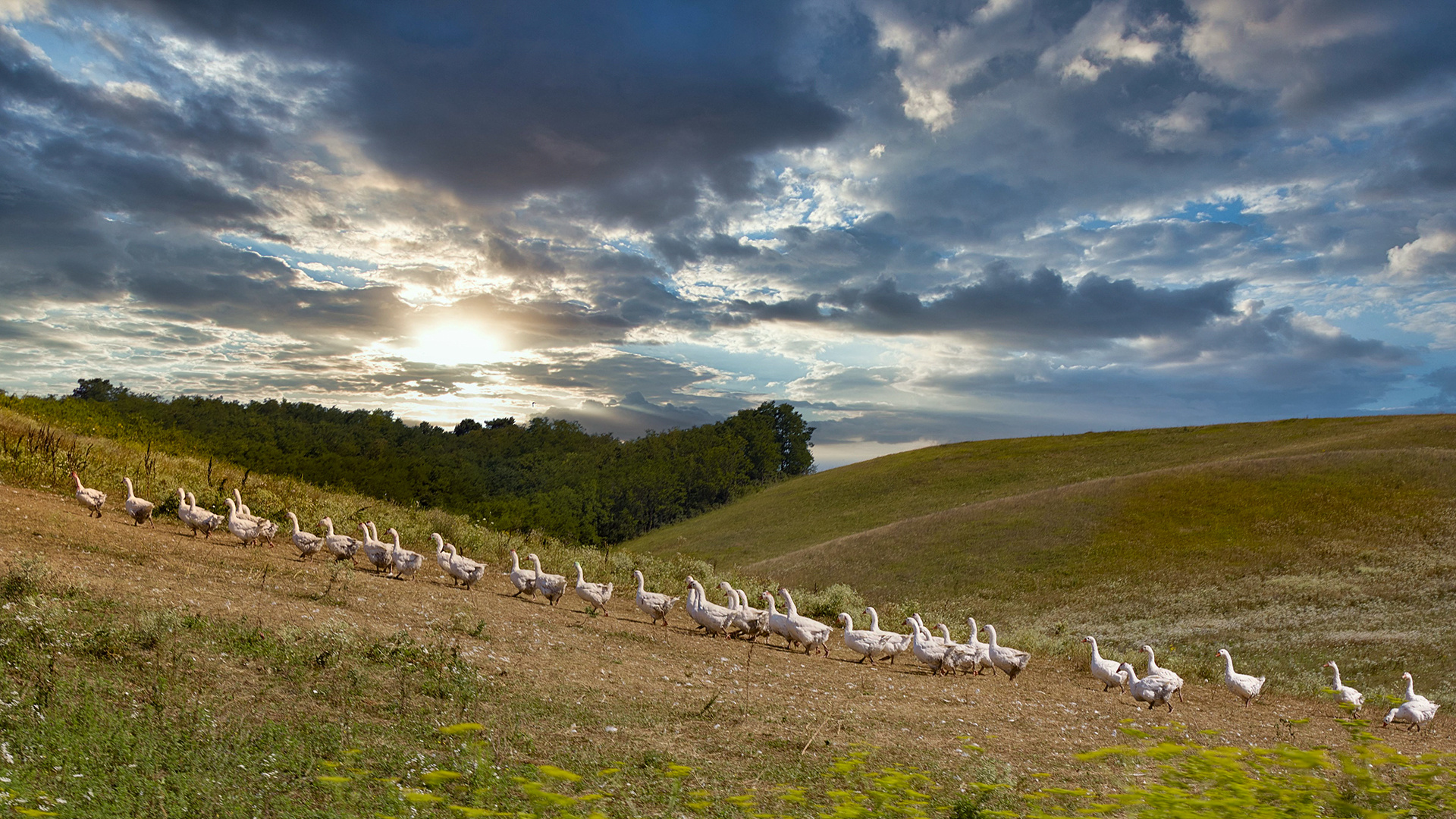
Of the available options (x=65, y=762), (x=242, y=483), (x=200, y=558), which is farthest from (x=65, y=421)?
(x=65, y=762)

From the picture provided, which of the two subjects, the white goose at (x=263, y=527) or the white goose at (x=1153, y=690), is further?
the white goose at (x=263, y=527)

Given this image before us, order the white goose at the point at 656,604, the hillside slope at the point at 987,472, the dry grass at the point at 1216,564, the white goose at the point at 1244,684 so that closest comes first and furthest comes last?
the white goose at the point at 1244,684
the white goose at the point at 656,604
the dry grass at the point at 1216,564
the hillside slope at the point at 987,472

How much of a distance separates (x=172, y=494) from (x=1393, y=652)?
1373 inches

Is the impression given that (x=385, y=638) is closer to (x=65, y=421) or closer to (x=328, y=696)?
(x=328, y=696)

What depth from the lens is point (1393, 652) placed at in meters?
22.2

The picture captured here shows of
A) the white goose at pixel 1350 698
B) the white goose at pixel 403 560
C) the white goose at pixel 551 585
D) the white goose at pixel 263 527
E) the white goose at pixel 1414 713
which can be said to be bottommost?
Result: the white goose at pixel 1350 698

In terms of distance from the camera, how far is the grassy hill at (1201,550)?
25891 mm

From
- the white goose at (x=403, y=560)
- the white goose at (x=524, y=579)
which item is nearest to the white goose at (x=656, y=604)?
the white goose at (x=524, y=579)

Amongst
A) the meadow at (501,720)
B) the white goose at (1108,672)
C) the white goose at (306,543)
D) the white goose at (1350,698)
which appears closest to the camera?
the meadow at (501,720)

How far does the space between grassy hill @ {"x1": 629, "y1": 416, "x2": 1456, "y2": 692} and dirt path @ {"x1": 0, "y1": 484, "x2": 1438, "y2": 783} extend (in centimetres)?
778

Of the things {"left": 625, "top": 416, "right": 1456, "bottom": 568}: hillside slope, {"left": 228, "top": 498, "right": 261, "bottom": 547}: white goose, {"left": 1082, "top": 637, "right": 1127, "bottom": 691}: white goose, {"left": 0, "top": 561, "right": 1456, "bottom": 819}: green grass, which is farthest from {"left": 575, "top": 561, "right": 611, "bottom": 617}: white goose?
{"left": 625, "top": 416, "right": 1456, "bottom": 568}: hillside slope

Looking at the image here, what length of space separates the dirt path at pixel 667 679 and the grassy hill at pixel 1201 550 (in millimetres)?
7778

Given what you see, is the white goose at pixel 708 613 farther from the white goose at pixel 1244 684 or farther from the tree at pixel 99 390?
the tree at pixel 99 390

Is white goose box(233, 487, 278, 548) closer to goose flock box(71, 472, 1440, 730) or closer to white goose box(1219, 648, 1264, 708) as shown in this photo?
goose flock box(71, 472, 1440, 730)
